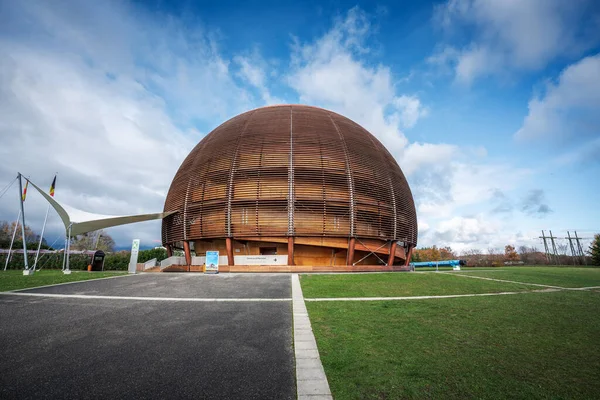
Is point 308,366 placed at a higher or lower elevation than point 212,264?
lower

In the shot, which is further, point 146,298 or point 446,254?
point 446,254

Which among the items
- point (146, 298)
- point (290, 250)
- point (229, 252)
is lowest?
point (146, 298)

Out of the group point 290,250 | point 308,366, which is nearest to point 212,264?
point 290,250

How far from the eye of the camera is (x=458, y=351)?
3.75 metres

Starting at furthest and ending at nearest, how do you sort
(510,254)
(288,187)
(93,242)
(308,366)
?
(510,254) < (93,242) < (288,187) < (308,366)

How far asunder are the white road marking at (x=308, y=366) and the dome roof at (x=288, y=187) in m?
14.7

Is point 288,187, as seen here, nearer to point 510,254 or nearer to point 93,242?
point 93,242

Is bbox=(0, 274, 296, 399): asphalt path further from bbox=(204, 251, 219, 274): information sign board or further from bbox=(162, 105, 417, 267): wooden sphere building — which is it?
bbox=(162, 105, 417, 267): wooden sphere building

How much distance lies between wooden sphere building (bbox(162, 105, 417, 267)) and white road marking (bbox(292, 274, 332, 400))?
14698 millimetres

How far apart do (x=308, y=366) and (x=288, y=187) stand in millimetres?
17051

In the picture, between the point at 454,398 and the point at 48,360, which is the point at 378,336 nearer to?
the point at 454,398

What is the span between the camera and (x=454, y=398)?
2535 mm

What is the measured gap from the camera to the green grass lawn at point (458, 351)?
2.74 meters

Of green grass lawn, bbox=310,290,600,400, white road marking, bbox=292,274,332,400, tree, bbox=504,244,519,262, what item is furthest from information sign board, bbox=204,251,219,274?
tree, bbox=504,244,519,262
